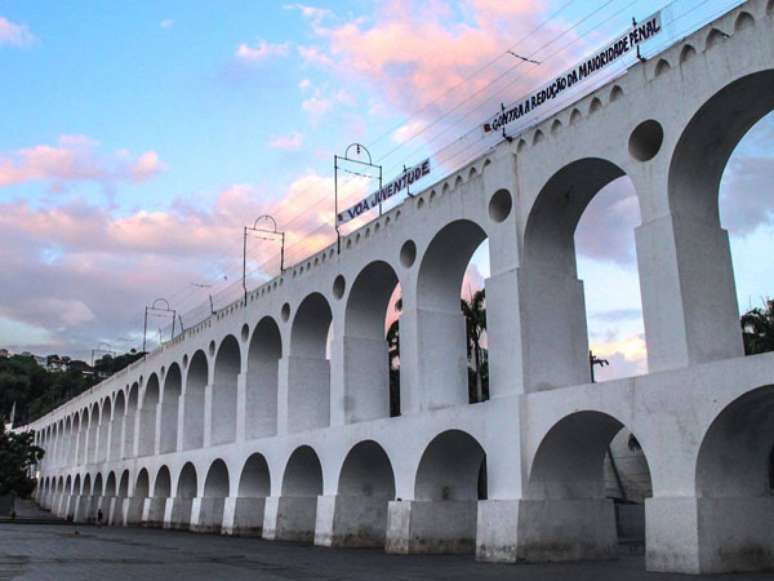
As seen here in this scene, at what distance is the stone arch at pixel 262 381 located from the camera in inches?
1346

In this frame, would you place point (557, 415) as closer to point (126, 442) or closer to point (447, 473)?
point (447, 473)

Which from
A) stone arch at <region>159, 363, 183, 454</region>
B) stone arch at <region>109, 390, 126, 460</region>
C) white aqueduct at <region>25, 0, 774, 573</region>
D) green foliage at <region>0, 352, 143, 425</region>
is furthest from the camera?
green foliage at <region>0, 352, 143, 425</region>

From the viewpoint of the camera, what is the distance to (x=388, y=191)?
2633 centimetres

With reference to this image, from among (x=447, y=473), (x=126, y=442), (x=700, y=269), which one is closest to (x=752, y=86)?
(x=700, y=269)

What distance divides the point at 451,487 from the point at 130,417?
3504 centimetres

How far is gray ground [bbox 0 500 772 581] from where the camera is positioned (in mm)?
15703

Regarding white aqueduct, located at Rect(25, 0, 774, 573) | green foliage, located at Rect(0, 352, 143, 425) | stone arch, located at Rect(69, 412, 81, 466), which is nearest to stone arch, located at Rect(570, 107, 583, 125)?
white aqueduct, located at Rect(25, 0, 774, 573)

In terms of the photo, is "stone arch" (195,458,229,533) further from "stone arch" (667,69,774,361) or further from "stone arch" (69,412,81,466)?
"stone arch" (69,412,81,466)

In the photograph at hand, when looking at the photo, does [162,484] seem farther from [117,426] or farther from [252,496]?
[117,426]

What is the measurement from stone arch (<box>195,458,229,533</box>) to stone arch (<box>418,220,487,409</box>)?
50.4 ft

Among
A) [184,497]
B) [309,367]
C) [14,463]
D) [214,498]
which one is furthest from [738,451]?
[14,463]

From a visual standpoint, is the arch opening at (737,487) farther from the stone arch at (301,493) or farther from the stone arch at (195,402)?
the stone arch at (195,402)

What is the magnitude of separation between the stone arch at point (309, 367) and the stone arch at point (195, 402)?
36.8 ft

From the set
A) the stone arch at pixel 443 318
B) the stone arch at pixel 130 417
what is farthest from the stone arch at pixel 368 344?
the stone arch at pixel 130 417
